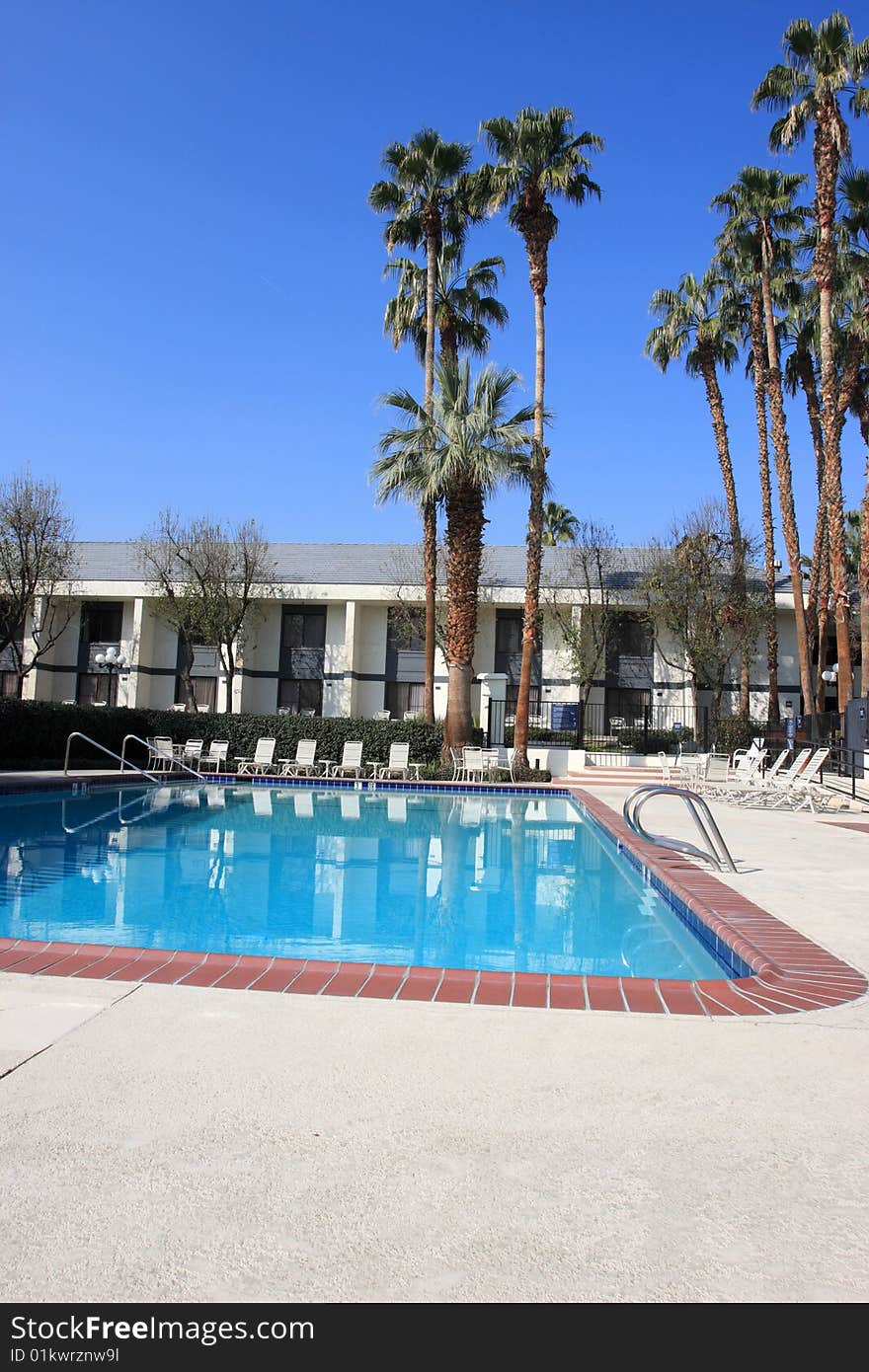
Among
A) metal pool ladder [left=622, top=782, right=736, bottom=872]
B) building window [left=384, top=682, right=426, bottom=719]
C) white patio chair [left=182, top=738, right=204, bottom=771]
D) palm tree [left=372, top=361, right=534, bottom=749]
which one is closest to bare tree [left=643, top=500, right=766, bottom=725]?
palm tree [left=372, top=361, right=534, bottom=749]

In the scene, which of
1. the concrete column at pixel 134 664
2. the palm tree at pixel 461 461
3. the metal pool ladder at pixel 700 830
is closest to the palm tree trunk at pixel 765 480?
the palm tree at pixel 461 461

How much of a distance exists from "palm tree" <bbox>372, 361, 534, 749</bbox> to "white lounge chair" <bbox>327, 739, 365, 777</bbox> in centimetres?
296

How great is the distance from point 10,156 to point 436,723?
16.5m

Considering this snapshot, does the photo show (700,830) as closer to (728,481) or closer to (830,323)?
(830,323)

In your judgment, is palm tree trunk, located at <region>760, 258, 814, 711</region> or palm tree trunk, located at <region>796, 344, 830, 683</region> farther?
palm tree trunk, located at <region>796, 344, 830, 683</region>

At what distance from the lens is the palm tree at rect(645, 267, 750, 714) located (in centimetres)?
2747

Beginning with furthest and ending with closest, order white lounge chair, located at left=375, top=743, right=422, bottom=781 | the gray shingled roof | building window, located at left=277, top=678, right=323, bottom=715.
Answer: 1. building window, located at left=277, top=678, right=323, bottom=715
2. the gray shingled roof
3. white lounge chair, located at left=375, top=743, right=422, bottom=781

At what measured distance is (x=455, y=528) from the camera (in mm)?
21766

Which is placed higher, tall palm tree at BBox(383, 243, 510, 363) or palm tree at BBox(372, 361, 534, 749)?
tall palm tree at BBox(383, 243, 510, 363)

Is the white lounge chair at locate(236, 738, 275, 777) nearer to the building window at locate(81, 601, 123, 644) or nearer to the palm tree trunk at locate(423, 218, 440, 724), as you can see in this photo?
the palm tree trunk at locate(423, 218, 440, 724)

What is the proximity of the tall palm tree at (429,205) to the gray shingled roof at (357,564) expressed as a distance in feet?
30.5

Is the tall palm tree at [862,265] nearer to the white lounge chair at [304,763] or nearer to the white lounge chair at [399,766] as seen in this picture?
the white lounge chair at [399,766]

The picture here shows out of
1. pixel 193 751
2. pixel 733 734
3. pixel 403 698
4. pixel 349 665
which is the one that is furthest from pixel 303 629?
pixel 733 734

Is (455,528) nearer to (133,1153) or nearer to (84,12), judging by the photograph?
(84,12)
